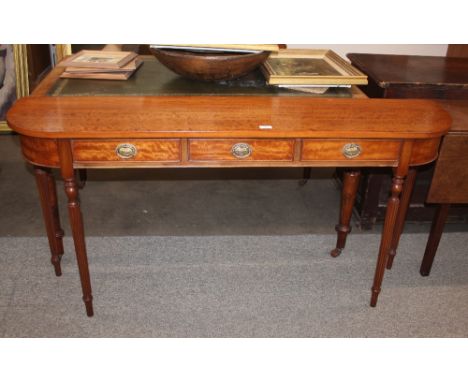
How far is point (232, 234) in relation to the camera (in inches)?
113

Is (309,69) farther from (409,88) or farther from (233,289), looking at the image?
(233,289)

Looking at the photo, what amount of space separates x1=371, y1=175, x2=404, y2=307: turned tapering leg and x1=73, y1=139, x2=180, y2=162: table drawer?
84 cm

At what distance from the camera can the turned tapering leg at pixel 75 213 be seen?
70.8 inches

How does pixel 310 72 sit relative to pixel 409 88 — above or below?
above

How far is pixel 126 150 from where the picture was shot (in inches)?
71.7

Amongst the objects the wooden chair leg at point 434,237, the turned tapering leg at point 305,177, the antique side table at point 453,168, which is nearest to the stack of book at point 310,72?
the antique side table at point 453,168

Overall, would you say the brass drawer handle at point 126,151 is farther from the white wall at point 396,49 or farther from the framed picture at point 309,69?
the white wall at point 396,49

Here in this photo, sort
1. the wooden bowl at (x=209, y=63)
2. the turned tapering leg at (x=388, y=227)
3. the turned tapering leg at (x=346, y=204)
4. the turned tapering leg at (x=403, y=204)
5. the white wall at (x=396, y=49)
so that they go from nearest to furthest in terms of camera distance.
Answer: the turned tapering leg at (x=388, y=227) → the wooden bowl at (x=209, y=63) → the turned tapering leg at (x=403, y=204) → the turned tapering leg at (x=346, y=204) → the white wall at (x=396, y=49)

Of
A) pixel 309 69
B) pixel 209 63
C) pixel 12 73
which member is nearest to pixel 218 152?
pixel 209 63

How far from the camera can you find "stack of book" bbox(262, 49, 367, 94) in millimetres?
2135

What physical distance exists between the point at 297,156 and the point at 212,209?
1320 millimetres

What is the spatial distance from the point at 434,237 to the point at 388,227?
518mm

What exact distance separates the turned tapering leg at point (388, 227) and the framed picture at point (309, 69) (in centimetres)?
47

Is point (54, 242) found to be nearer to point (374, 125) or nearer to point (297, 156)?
point (297, 156)
